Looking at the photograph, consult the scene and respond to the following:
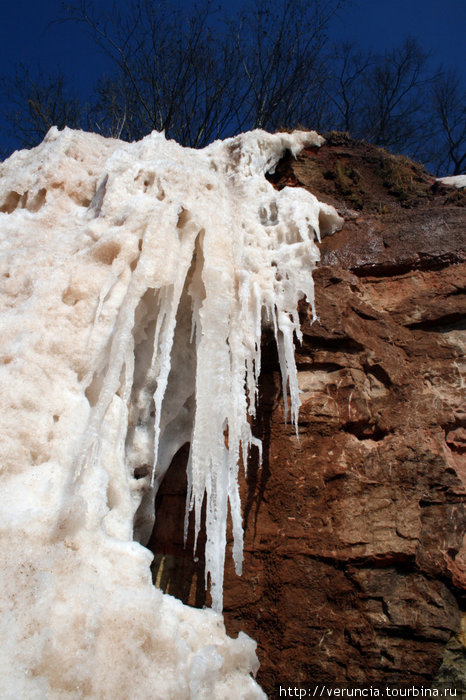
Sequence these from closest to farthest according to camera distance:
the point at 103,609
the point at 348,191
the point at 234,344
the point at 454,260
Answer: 1. the point at 103,609
2. the point at 234,344
3. the point at 454,260
4. the point at 348,191

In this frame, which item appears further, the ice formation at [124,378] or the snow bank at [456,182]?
the snow bank at [456,182]

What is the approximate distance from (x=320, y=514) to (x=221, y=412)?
0.80 metres

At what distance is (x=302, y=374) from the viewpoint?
8.99 ft

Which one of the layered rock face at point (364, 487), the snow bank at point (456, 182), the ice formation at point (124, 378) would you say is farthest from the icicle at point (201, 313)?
the snow bank at point (456, 182)

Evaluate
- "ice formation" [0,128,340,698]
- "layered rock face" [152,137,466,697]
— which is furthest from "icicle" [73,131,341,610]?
"layered rock face" [152,137,466,697]

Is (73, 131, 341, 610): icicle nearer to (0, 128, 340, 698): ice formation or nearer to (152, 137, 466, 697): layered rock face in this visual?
(0, 128, 340, 698): ice formation

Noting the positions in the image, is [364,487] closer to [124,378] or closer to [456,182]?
[124,378]

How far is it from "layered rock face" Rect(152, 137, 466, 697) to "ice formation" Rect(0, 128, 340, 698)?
0.84 feet

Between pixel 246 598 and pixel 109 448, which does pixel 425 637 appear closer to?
pixel 246 598

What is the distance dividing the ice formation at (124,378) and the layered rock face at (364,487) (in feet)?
0.84

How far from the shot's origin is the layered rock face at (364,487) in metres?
2.12

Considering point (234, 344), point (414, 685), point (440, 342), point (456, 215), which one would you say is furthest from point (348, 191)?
point (414, 685)

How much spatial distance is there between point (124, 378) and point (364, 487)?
137 cm

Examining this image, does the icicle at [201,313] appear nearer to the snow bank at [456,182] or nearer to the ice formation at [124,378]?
the ice formation at [124,378]
